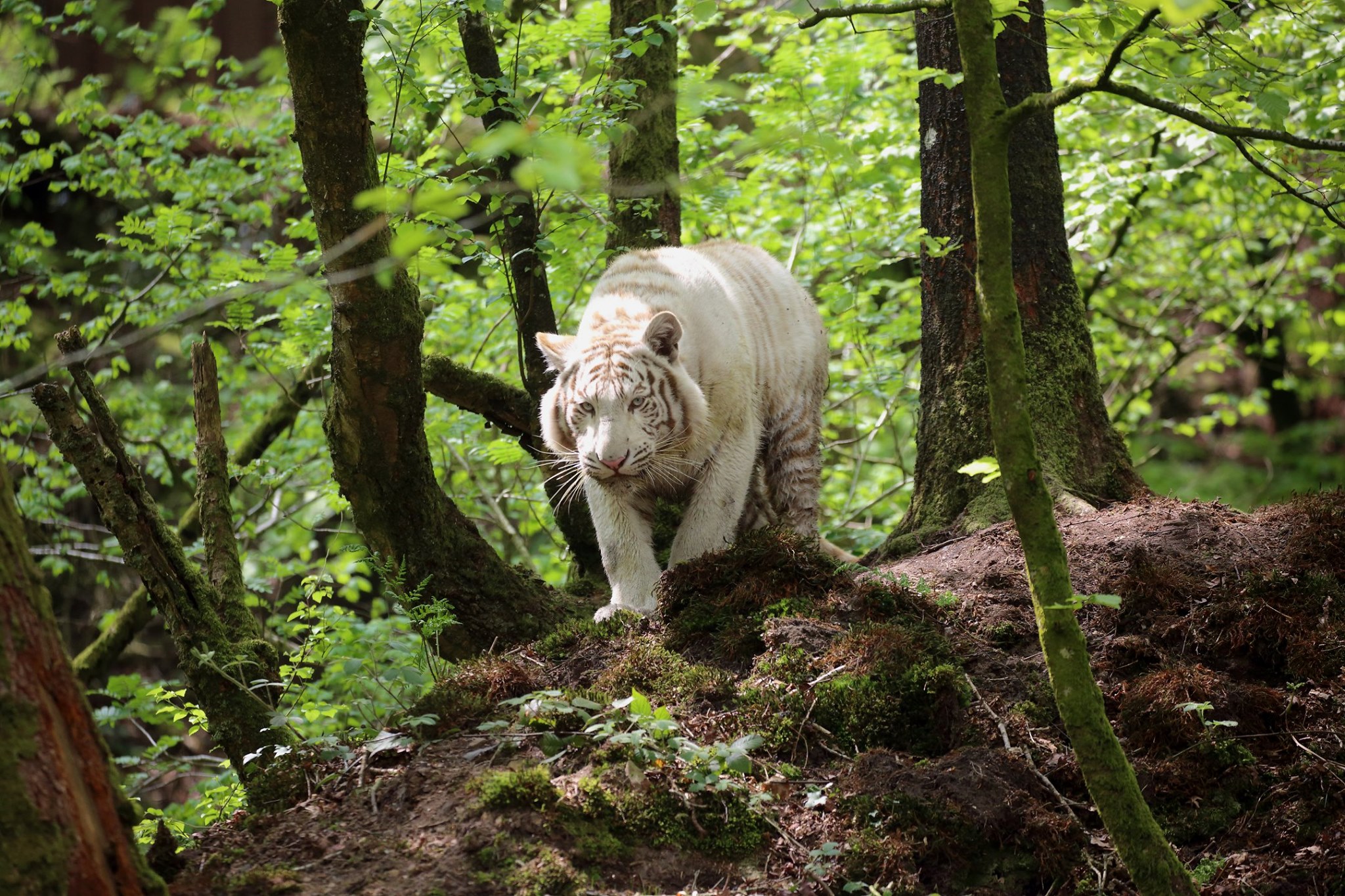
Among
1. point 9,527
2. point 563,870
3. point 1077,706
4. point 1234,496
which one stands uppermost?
point 9,527

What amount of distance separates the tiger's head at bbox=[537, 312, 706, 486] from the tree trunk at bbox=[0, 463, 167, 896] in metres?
2.67

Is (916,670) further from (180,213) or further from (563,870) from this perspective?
(180,213)

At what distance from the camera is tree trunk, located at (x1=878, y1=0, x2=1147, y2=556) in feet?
16.6

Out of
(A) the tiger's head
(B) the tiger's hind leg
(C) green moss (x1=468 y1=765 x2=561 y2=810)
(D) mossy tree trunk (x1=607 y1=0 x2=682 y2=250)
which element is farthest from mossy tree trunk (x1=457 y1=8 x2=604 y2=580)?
(C) green moss (x1=468 y1=765 x2=561 y2=810)

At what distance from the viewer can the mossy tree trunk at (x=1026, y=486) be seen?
2.74m

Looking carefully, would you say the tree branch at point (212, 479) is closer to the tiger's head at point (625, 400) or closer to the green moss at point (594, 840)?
the tiger's head at point (625, 400)

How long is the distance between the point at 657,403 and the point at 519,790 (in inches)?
84.7

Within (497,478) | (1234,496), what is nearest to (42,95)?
(497,478)

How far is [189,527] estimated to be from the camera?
26.6 feet

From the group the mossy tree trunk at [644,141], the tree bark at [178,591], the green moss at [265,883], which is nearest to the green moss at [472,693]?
the green moss at [265,883]

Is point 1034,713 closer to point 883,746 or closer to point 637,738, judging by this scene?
point 883,746

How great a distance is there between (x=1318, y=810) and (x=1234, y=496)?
36.8 ft

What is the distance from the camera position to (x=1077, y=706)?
276 centimetres

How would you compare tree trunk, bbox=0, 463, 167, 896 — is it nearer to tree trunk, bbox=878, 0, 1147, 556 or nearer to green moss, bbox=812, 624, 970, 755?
green moss, bbox=812, 624, 970, 755
